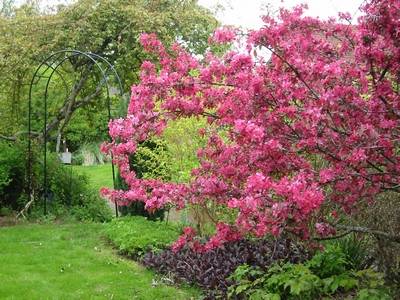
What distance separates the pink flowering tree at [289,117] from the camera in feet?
10.8

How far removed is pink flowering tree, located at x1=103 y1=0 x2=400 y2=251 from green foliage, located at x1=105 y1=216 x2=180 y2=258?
2.88 m

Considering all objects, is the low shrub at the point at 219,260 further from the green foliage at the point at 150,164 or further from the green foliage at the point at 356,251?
the green foliage at the point at 150,164

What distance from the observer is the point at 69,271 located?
263 inches

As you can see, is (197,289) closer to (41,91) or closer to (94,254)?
(94,254)

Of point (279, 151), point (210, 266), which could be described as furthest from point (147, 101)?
point (210, 266)

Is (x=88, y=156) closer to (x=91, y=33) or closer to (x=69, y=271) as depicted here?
(x=91, y=33)

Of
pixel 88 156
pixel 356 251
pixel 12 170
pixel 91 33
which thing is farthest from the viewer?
pixel 88 156

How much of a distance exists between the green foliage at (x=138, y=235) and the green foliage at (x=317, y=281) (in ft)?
6.95

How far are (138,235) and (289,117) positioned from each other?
453 centimetres

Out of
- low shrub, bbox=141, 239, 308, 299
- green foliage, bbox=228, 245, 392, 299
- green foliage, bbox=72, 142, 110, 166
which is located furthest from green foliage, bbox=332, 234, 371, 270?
green foliage, bbox=72, 142, 110, 166

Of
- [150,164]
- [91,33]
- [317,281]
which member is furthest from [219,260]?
[91,33]

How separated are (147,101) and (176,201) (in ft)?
2.53

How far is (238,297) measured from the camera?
5.40 meters

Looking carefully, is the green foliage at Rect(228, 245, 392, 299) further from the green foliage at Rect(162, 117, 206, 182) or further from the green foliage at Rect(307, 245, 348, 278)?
the green foliage at Rect(162, 117, 206, 182)
